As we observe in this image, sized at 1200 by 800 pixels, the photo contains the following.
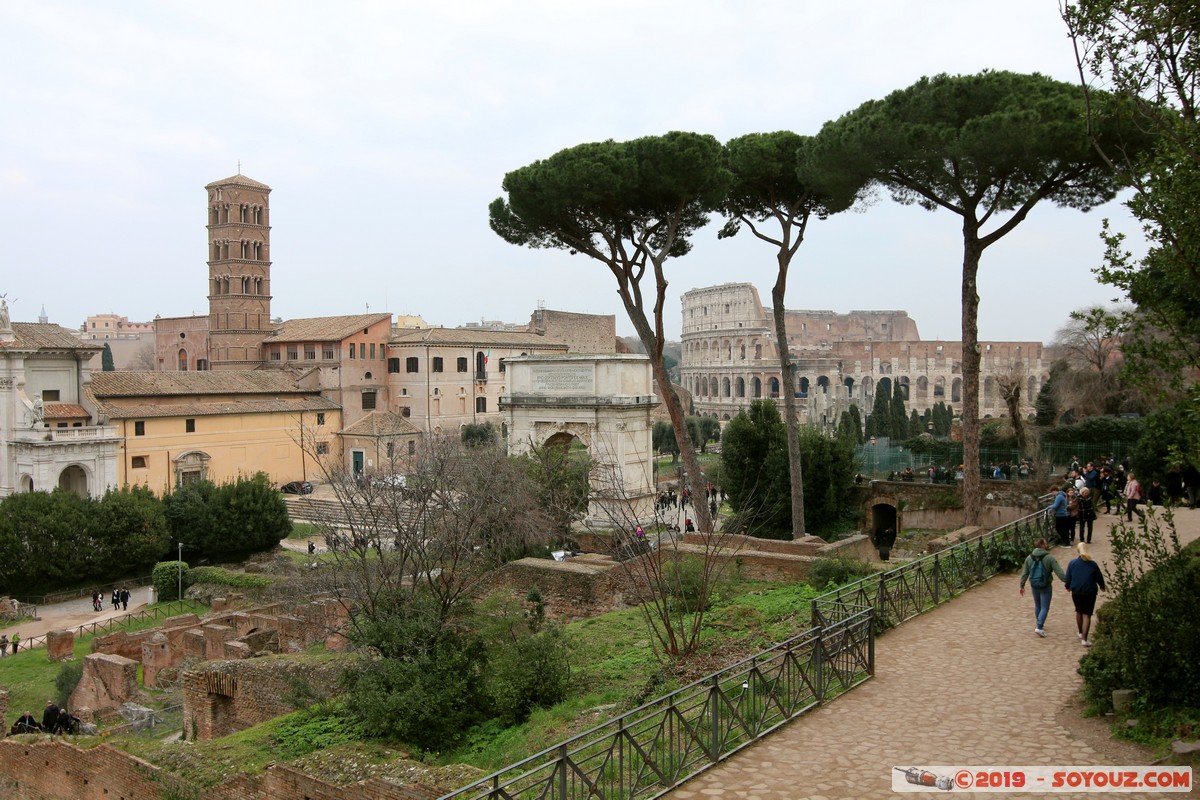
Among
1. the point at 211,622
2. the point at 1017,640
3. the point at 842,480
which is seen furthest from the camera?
the point at 842,480

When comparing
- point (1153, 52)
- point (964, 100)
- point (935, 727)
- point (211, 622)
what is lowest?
point (211, 622)

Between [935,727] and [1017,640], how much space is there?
2636mm

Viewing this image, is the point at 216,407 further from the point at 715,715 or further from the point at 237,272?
the point at 715,715

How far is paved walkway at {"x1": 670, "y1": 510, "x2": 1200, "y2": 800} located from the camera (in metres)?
6.15

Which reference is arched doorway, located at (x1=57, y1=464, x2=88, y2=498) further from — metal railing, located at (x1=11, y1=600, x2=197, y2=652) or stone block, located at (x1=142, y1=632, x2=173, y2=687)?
stone block, located at (x1=142, y1=632, x2=173, y2=687)

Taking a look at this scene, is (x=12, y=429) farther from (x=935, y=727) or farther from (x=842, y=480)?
(x=935, y=727)

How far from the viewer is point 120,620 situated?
21.7m

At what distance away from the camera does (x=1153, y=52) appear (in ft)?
22.8

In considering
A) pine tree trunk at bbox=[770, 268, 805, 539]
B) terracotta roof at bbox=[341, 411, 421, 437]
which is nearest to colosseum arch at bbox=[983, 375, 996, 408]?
terracotta roof at bbox=[341, 411, 421, 437]

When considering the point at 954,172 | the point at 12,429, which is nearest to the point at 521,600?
the point at 954,172

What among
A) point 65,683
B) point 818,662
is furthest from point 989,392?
point 818,662

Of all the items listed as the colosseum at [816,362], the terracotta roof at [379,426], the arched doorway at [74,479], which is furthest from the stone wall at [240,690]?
the colosseum at [816,362]

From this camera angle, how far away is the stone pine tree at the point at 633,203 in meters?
18.1

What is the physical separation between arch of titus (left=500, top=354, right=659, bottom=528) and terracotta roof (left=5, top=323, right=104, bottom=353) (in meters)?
14.9
